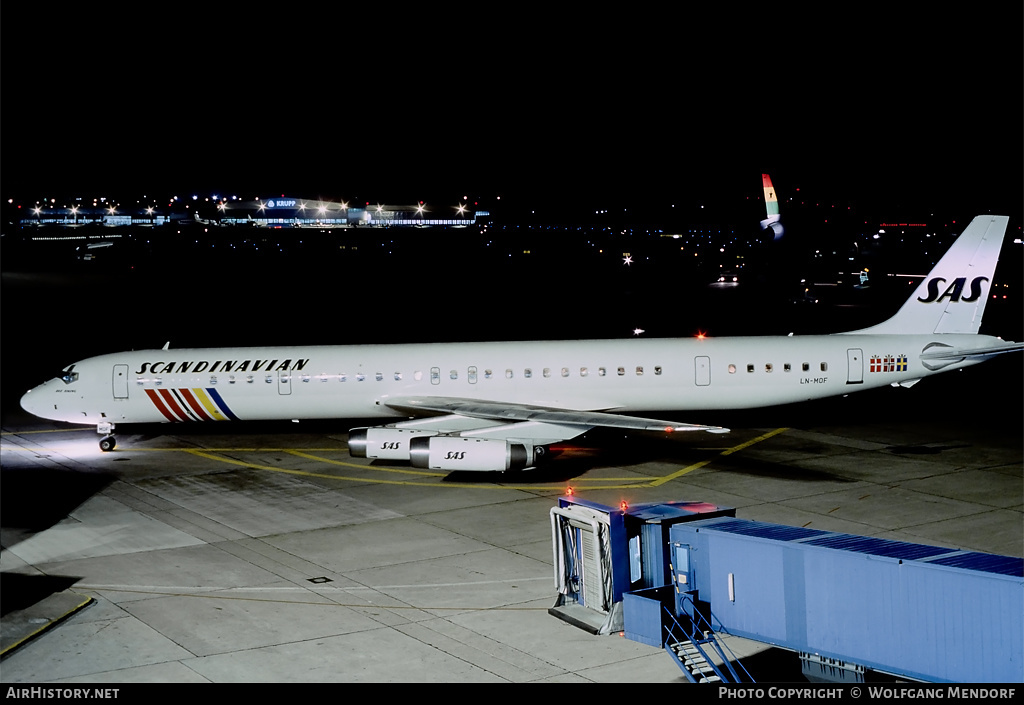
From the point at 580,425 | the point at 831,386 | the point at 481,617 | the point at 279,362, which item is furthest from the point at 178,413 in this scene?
the point at 831,386

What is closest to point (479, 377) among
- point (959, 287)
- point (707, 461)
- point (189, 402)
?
point (707, 461)

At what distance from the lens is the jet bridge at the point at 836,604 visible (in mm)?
13680

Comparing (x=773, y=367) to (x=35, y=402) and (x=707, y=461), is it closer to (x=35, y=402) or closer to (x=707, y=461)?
(x=707, y=461)

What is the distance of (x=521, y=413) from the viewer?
102 ft

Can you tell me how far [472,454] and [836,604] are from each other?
15.7m

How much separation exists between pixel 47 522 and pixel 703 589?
18226 mm

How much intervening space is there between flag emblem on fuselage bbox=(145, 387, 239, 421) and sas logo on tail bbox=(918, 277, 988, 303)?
25.1 meters

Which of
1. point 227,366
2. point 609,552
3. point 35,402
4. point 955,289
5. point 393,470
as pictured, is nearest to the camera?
point 609,552

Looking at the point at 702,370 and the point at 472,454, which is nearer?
the point at 472,454

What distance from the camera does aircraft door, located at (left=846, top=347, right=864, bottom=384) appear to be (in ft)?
116

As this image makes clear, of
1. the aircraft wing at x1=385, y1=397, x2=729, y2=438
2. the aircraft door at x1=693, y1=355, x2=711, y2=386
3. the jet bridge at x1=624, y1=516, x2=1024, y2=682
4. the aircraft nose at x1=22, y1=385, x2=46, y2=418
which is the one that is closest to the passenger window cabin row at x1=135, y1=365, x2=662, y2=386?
the aircraft wing at x1=385, y1=397, x2=729, y2=438

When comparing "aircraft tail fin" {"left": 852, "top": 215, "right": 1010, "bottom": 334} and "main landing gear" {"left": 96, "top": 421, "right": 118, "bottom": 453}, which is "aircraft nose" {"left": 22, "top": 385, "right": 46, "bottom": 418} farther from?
"aircraft tail fin" {"left": 852, "top": 215, "right": 1010, "bottom": 334}
